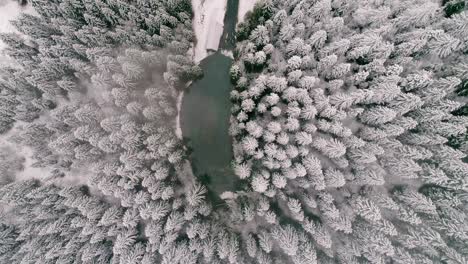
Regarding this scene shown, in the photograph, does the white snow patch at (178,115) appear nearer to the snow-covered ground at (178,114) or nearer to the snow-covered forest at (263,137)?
the snow-covered ground at (178,114)

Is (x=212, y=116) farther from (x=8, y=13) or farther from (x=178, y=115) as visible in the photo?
(x=8, y=13)

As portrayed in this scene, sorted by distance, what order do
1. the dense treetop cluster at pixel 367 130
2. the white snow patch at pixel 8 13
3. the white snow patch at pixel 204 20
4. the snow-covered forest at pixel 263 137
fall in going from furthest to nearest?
the white snow patch at pixel 204 20 → the white snow patch at pixel 8 13 → the snow-covered forest at pixel 263 137 → the dense treetop cluster at pixel 367 130

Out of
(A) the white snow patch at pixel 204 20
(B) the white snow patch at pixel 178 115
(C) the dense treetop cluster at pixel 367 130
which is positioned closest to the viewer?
(C) the dense treetop cluster at pixel 367 130

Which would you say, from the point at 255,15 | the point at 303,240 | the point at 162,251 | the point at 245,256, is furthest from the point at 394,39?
the point at 162,251

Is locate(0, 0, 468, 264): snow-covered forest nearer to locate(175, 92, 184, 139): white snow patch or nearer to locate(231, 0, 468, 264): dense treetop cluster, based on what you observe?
locate(231, 0, 468, 264): dense treetop cluster

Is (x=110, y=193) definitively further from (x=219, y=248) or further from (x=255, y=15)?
(x=255, y=15)

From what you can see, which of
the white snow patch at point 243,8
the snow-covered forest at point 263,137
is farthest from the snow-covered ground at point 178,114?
the white snow patch at point 243,8
